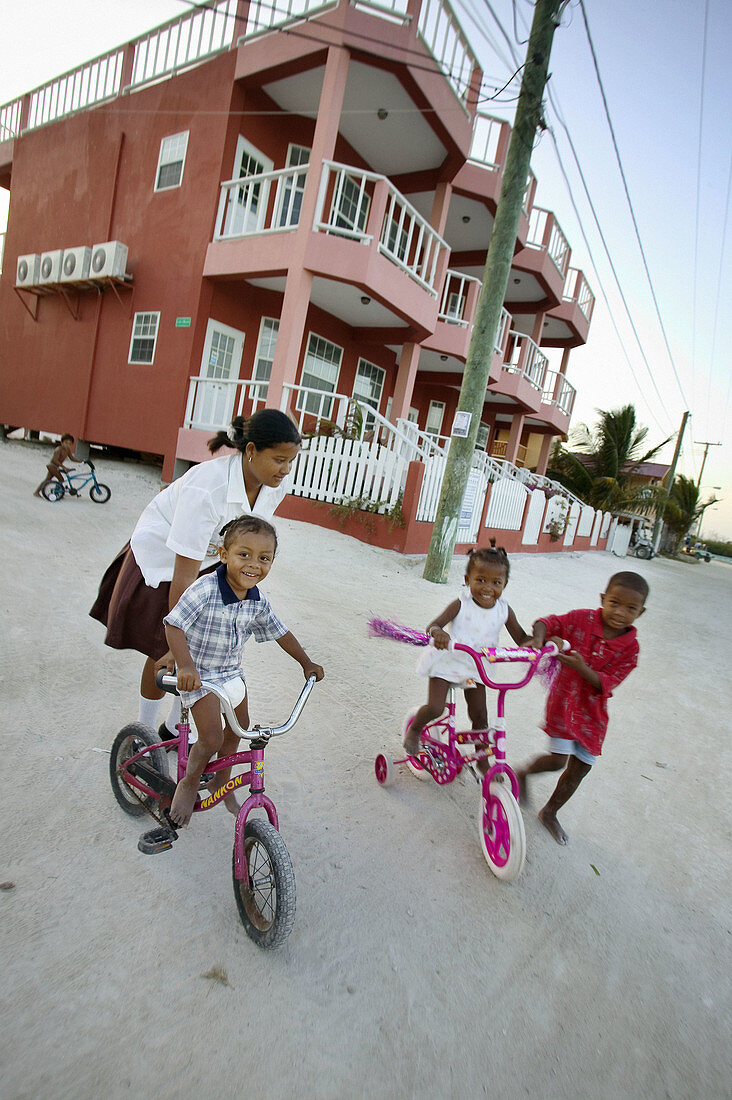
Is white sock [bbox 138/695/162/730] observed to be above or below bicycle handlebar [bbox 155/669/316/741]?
below

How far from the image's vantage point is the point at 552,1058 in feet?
5.68

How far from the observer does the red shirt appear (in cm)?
274

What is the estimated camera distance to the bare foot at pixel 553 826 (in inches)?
113

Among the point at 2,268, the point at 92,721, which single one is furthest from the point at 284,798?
the point at 2,268

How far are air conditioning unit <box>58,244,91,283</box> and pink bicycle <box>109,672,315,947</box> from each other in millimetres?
13566

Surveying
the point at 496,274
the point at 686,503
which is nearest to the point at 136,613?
the point at 496,274

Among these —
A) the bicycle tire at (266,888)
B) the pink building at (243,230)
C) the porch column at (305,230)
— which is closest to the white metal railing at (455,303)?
the pink building at (243,230)

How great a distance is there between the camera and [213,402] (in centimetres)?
1149

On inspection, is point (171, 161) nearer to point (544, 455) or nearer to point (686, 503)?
point (544, 455)

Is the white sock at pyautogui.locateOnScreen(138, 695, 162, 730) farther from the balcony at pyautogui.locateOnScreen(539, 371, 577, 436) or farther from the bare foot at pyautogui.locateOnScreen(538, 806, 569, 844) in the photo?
the balcony at pyautogui.locateOnScreen(539, 371, 577, 436)

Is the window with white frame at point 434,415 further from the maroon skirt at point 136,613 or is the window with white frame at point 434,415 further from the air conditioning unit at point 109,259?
the maroon skirt at point 136,613

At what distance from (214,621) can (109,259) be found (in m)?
12.9

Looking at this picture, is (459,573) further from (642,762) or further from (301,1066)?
(301,1066)

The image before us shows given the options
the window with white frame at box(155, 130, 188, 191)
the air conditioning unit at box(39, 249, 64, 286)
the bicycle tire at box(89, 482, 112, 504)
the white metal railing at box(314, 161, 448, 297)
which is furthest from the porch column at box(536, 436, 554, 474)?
the bicycle tire at box(89, 482, 112, 504)
